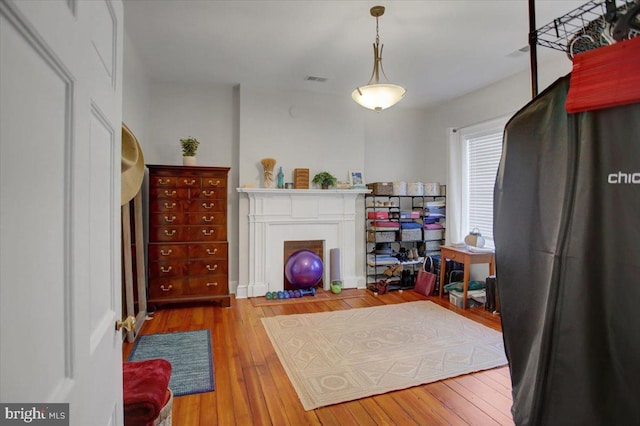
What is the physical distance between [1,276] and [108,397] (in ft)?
2.10

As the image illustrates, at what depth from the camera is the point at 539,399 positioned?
778 millimetres

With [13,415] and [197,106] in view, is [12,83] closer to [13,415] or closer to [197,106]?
[13,415]

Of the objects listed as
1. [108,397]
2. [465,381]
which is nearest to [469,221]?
[465,381]

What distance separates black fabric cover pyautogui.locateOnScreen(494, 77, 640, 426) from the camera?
661 millimetres

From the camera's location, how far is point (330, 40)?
3135 mm

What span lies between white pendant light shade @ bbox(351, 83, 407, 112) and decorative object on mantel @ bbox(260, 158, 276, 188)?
1.83 metres

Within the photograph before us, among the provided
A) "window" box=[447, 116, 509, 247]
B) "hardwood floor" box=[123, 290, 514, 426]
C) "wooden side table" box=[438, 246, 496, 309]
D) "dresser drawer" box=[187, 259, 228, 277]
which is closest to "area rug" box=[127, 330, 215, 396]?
"hardwood floor" box=[123, 290, 514, 426]

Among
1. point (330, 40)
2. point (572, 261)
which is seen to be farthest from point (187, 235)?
point (572, 261)

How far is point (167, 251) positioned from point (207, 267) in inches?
18.2

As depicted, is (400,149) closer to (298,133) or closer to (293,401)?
(298,133)

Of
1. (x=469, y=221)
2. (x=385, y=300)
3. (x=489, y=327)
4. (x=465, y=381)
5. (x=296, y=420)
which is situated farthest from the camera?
(x=469, y=221)

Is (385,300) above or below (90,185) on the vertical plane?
below

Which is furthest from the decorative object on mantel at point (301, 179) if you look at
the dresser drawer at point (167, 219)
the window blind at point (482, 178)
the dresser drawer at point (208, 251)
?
the window blind at point (482, 178)

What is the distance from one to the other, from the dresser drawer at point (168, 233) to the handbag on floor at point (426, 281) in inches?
121
